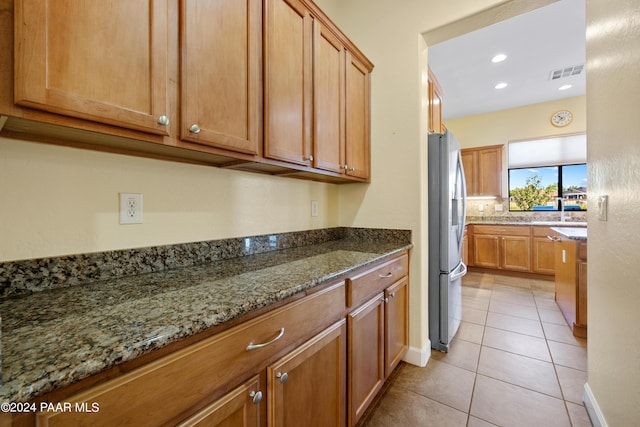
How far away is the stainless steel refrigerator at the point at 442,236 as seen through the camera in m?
2.02

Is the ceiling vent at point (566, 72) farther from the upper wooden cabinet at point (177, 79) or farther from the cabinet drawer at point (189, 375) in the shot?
the cabinet drawer at point (189, 375)

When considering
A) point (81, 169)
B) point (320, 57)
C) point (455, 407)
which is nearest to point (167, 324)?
point (81, 169)

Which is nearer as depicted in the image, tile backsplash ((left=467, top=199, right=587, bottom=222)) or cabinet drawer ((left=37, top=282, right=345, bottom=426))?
cabinet drawer ((left=37, top=282, right=345, bottom=426))

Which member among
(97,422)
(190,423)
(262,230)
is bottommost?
(190,423)

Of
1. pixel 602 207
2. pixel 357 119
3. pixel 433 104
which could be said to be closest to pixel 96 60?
pixel 357 119

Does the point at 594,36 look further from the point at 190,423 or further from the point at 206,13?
the point at 190,423

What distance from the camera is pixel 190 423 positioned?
0.61 m

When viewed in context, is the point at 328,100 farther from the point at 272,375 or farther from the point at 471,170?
the point at 471,170

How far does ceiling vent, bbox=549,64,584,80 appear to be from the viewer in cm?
333

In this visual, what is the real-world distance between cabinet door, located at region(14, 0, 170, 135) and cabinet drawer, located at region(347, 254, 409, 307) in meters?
0.99

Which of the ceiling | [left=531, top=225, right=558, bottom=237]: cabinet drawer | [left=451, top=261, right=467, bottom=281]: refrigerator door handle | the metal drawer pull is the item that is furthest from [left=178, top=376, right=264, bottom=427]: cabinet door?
[left=531, top=225, right=558, bottom=237]: cabinet drawer

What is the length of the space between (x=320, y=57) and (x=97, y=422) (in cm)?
176

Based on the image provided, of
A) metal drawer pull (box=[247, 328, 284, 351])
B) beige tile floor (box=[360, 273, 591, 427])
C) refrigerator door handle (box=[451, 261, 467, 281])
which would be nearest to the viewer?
metal drawer pull (box=[247, 328, 284, 351])

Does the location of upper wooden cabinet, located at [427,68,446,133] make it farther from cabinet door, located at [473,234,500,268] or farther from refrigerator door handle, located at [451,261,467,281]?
cabinet door, located at [473,234,500,268]
